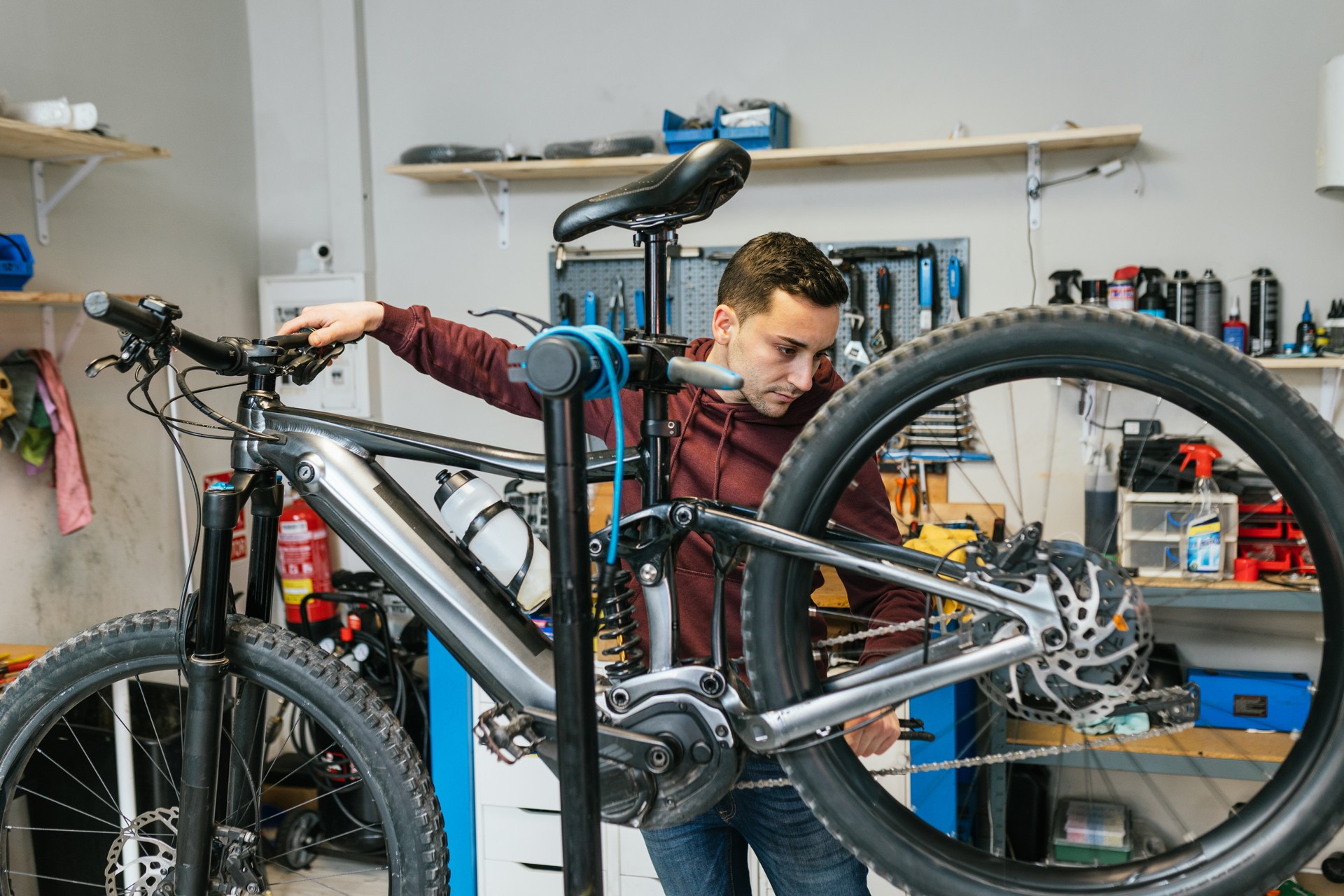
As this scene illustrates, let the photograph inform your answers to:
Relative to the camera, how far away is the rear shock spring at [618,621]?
1.04 m

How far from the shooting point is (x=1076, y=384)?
2.72m

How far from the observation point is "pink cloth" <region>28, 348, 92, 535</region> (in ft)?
7.84

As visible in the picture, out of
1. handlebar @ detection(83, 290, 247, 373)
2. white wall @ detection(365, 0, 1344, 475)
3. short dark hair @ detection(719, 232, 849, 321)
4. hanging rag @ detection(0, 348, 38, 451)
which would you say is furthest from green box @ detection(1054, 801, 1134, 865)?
hanging rag @ detection(0, 348, 38, 451)

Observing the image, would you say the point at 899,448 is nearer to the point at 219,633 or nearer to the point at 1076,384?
the point at 1076,384

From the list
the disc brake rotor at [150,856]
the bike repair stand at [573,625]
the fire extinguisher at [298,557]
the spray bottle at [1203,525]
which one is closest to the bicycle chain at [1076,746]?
the bike repair stand at [573,625]

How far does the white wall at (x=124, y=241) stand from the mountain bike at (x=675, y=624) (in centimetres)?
153

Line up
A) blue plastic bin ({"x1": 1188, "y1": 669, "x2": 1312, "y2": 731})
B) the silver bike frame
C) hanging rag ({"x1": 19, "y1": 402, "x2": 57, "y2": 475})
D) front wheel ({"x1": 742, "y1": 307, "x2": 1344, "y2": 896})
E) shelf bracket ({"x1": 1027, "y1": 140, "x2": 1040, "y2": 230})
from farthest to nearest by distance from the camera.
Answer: shelf bracket ({"x1": 1027, "y1": 140, "x2": 1040, "y2": 230}) → hanging rag ({"x1": 19, "y1": 402, "x2": 57, "y2": 475}) → blue plastic bin ({"x1": 1188, "y1": 669, "x2": 1312, "y2": 731}) → the silver bike frame → front wheel ({"x1": 742, "y1": 307, "x2": 1344, "y2": 896})

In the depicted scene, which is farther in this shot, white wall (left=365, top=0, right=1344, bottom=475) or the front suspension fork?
white wall (left=365, top=0, right=1344, bottom=475)

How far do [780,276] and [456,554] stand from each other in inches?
20.9

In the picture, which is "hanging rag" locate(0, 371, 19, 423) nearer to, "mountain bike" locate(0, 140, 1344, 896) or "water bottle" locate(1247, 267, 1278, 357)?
"mountain bike" locate(0, 140, 1344, 896)

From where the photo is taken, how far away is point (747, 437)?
1.37m

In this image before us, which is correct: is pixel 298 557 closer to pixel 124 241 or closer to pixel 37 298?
pixel 124 241

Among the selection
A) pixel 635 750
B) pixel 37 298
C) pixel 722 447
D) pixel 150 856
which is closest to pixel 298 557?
pixel 37 298

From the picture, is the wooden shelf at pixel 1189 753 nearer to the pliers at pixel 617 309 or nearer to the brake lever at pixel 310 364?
the brake lever at pixel 310 364
